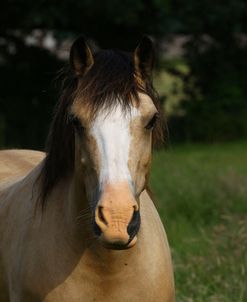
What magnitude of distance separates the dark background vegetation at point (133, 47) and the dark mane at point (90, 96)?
37.3 feet

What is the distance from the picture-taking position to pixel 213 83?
58.8 ft

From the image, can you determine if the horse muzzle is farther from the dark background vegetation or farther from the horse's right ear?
the dark background vegetation

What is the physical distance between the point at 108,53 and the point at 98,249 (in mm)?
897

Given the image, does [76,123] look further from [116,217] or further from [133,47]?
[133,47]

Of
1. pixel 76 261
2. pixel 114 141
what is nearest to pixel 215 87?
pixel 76 261

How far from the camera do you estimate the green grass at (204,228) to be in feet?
18.0

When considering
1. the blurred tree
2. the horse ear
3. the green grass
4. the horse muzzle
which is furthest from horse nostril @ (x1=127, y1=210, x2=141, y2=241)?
the blurred tree

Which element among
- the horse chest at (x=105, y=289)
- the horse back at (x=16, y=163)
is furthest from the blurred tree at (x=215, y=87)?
the horse chest at (x=105, y=289)

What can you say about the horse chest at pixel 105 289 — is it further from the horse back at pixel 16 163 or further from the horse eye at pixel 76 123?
the horse back at pixel 16 163

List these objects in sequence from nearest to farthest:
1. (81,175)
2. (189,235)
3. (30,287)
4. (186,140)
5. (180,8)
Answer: (81,175) → (30,287) → (189,235) → (180,8) → (186,140)

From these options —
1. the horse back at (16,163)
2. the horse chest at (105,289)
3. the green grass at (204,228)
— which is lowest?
the green grass at (204,228)

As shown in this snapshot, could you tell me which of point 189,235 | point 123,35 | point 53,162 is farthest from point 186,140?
point 53,162

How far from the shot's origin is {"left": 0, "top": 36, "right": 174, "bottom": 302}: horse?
3.23 m

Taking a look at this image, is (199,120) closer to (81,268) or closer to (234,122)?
(234,122)
